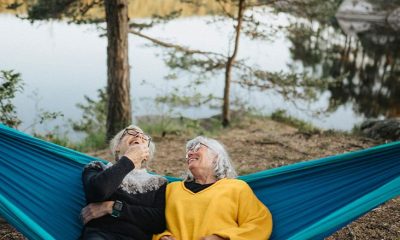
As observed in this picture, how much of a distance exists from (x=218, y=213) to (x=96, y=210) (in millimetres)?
490

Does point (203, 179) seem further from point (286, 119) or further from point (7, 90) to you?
point (286, 119)

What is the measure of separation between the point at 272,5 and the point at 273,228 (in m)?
5.59

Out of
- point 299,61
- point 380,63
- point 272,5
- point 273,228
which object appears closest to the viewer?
point 273,228

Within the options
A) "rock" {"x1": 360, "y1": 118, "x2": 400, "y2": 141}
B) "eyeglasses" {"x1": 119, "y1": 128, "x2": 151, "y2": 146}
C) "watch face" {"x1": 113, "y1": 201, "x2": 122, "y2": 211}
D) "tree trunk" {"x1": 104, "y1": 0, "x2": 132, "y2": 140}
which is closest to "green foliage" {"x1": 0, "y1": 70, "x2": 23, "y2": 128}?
"tree trunk" {"x1": 104, "y1": 0, "x2": 132, "y2": 140}

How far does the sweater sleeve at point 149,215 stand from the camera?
201 cm

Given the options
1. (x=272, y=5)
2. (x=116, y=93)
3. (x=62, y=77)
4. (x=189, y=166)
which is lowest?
(x=62, y=77)

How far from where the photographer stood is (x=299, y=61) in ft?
41.6

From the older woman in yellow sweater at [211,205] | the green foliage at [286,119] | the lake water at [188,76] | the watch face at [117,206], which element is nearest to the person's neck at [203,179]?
the older woman in yellow sweater at [211,205]

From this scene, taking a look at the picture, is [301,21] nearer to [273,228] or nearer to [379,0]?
[273,228]

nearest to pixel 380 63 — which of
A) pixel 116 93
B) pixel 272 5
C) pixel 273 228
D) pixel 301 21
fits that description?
pixel 301 21

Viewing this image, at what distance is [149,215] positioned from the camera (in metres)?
2.04

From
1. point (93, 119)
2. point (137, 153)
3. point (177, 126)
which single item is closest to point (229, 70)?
point (177, 126)

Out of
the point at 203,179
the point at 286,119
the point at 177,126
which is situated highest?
the point at 203,179

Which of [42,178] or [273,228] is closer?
[273,228]
